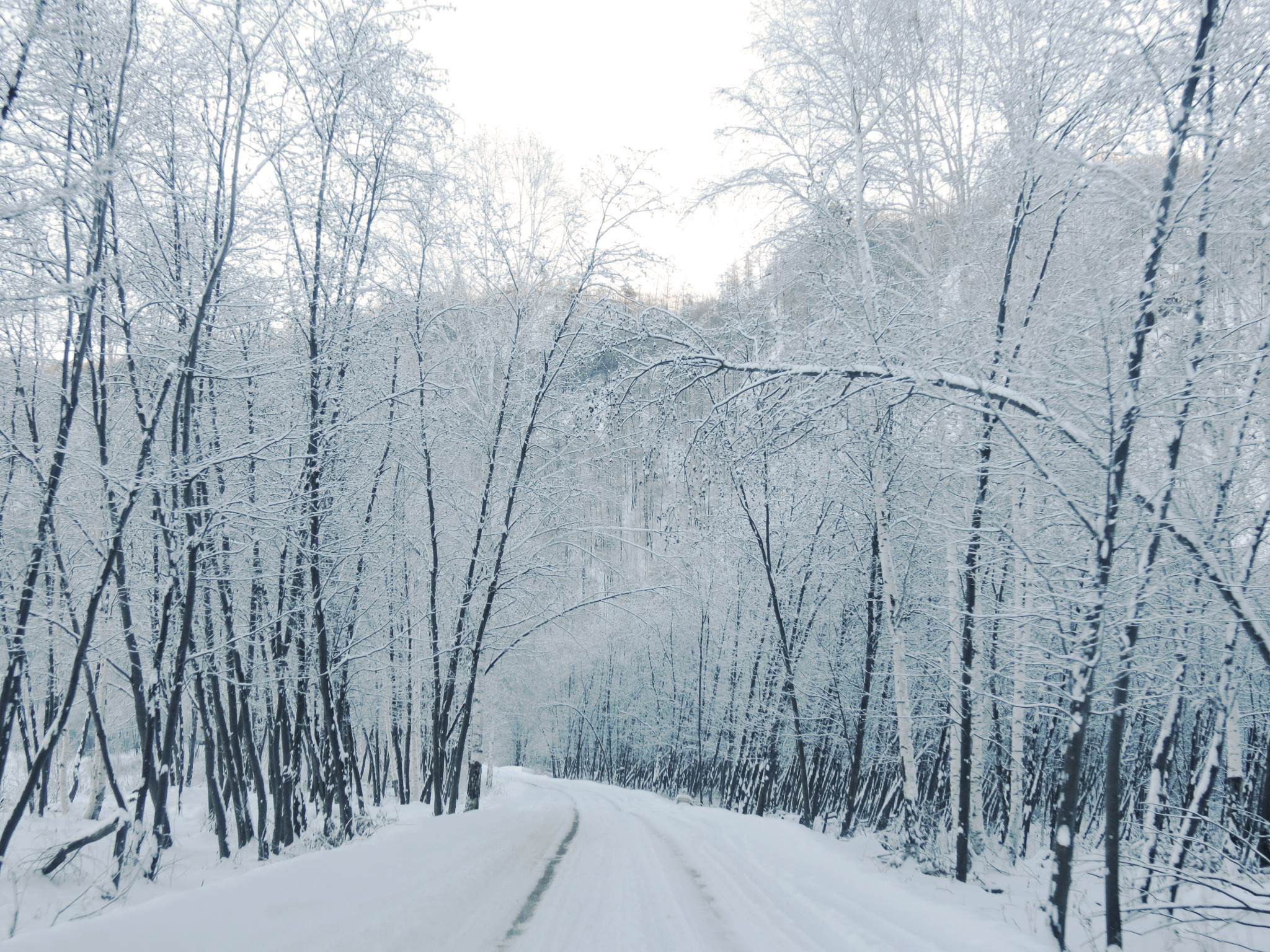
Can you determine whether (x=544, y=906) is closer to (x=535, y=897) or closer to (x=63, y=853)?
(x=535, y=897)

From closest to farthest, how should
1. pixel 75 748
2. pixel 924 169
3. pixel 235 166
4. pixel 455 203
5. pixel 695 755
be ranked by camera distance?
1. pixel 235 166
2. pixel 924 169
3. pixel 455 203
4. pixel 75 748
5. pixel 695 755

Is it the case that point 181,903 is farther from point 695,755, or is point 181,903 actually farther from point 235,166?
point 695,755

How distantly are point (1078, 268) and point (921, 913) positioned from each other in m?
4.78

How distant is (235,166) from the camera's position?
6902mm

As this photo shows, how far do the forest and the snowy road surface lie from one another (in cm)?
105

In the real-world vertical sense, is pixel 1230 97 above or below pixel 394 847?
above

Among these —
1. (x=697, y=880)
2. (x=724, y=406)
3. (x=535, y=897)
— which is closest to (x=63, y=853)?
(x=535, y=897)

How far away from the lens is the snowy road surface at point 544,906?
142 inches

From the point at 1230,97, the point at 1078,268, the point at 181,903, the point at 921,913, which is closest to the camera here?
the point at 181,903

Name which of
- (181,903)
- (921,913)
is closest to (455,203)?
(181,903)

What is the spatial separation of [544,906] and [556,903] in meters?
0.14

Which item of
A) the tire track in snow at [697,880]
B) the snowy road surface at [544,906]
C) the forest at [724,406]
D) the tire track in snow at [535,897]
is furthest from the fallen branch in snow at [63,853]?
the tire track in snow at [697,880]

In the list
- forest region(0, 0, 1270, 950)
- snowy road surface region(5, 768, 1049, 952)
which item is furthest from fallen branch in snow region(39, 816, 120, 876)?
snowy road surface region(5, 768, 1049, 952)

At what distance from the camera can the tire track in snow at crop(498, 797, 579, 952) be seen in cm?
421
